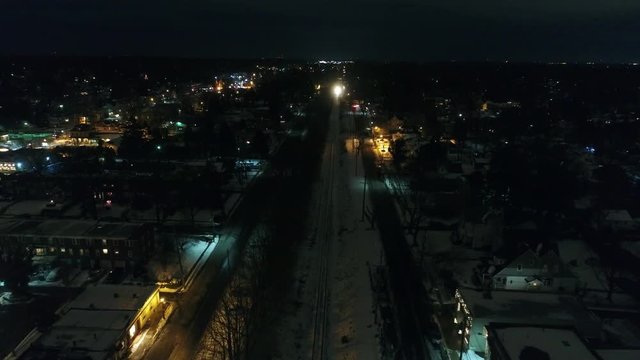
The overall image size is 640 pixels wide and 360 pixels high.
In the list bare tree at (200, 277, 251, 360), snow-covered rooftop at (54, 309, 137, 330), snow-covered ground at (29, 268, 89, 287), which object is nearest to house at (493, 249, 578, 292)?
bare tree at (200, 277, 251, 360)

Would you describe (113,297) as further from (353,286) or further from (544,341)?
(544,341)

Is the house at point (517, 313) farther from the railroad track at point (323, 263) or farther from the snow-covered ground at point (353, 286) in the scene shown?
the railroad track at point (323, 263)

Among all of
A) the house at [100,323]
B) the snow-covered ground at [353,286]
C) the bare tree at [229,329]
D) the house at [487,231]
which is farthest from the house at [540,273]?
the house at [100,323]

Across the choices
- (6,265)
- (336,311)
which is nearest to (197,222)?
(6,265)

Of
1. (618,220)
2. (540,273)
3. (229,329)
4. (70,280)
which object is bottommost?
(70,280)

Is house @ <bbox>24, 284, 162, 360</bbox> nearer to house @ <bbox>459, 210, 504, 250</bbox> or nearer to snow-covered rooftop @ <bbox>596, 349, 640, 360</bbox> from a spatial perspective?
snow-covered rooftop @ <bbox>596, 349, 640, 360</bbox>

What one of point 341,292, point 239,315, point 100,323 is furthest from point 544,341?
point 100,323
